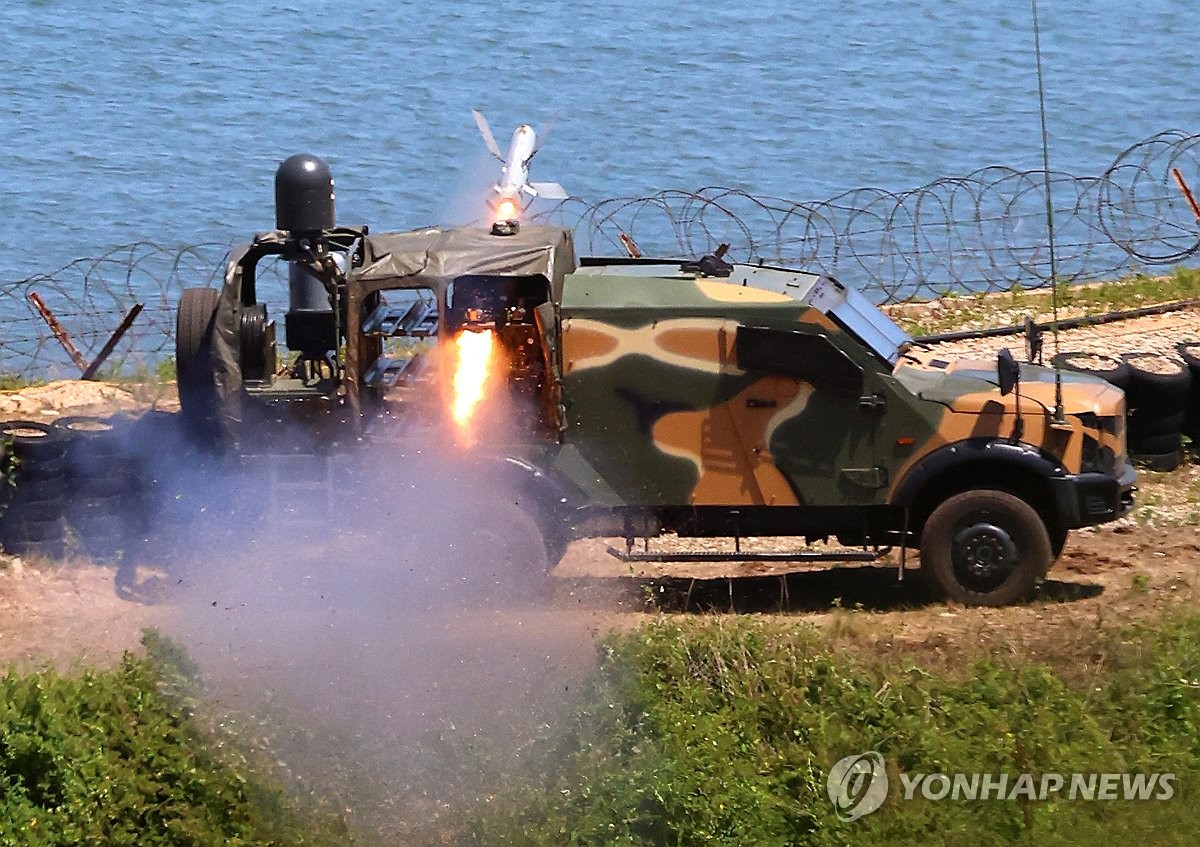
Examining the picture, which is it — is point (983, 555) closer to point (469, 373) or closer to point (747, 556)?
point (747, 556)

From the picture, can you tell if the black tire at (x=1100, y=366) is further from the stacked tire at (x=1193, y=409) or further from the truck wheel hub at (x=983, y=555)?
the truck wheel hub at (x=983, y=555)

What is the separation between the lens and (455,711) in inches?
479

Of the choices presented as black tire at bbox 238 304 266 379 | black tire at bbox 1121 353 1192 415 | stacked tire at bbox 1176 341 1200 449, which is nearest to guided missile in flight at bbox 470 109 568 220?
black tire at bbox 238 304 266 379

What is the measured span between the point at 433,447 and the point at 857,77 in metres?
33.4

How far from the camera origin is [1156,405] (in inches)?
671

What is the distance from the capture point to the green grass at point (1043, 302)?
70.7ft

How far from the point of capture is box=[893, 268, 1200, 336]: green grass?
21.5 meters

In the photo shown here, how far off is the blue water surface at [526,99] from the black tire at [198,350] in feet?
58.5

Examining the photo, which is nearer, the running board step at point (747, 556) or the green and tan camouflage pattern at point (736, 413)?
the green and tan camouflage pattern at point (736, 413)

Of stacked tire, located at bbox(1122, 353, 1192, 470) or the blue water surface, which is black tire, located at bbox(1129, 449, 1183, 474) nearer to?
stacked tire, located at bbox(1122, 353, 1192, 470)

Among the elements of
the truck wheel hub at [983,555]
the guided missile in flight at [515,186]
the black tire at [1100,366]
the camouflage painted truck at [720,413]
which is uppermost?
the guided missile in flight at [515,186]

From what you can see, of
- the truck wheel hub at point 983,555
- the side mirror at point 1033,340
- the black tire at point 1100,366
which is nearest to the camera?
the truck wheel hub at point 983,555

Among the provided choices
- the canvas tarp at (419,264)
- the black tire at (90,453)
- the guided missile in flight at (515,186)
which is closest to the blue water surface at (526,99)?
the guided missile in flight at (515,186)

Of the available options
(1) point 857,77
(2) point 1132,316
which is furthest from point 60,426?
(1) point 857,77
